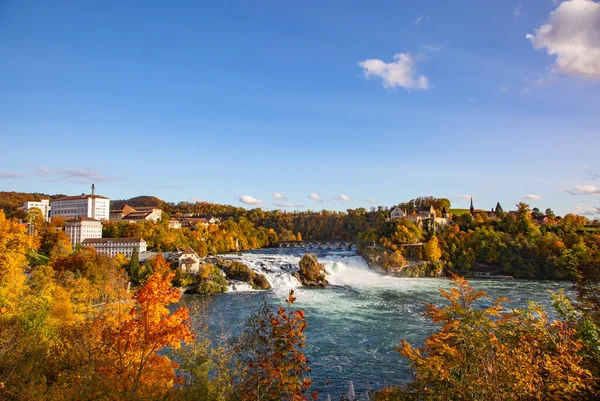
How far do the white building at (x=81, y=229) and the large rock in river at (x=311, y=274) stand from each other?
40105mm

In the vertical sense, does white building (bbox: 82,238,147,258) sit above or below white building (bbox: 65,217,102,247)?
below

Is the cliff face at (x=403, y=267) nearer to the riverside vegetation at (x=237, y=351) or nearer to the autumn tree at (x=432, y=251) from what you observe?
the autumn tree at (x=432, y=251)

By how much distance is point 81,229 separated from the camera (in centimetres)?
6500

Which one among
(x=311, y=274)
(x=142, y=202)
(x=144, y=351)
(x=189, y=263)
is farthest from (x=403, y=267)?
(x=142, y=202)

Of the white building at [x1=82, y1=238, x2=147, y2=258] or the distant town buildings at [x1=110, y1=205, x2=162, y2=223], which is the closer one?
the white building at [x1=82, y1=238, x2=147, y2=258]

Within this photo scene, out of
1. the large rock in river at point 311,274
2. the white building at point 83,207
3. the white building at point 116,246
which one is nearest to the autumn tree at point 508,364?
the large rock in river at point 311,274

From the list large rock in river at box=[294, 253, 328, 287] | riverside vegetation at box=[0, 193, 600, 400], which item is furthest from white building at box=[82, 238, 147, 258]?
riverside vegetation at box=[0, 193, 600, 400]

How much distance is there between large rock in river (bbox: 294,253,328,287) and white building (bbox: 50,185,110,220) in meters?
61.7

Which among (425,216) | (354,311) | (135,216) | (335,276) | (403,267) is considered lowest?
(354,311)

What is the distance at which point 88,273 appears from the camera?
38.2 meters

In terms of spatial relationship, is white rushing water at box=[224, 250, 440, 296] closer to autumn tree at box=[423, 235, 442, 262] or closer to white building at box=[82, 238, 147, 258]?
autumn tree at box=[423, 235, 442, 262]

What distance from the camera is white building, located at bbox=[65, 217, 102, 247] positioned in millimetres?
64500

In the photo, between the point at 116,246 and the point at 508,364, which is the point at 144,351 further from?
the point at 116,246

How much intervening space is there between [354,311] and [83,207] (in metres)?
79.0
